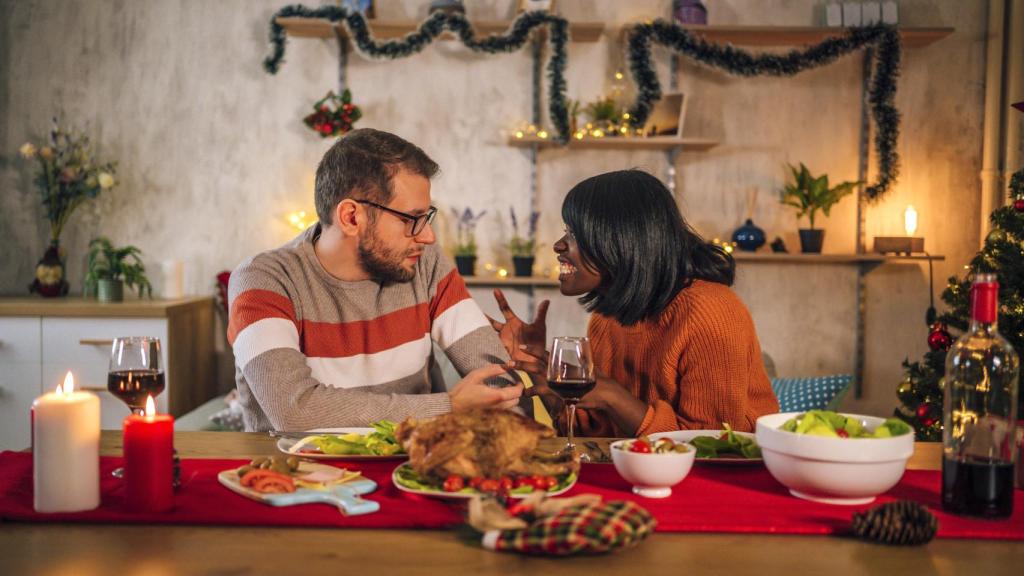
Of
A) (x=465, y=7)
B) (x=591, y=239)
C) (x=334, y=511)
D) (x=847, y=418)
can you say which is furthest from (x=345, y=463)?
(x=465, y=7)

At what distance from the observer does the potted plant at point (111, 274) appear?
3924 mm

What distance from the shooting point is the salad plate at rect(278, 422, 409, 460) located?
1.36 meters

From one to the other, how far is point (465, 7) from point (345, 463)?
11.0ft

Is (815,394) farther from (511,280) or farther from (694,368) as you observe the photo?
Answer: (694,368)

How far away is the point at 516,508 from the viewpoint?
3.30ft

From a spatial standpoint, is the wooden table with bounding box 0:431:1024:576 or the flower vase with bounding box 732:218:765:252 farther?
the flower vase with bounding box 732:218:765:252

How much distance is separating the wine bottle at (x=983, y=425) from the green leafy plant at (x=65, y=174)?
401cm

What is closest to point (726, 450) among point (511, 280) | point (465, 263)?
point (511, 280)

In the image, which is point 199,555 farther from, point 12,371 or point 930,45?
point 930,45

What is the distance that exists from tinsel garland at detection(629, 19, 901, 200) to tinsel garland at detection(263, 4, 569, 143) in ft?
1.17

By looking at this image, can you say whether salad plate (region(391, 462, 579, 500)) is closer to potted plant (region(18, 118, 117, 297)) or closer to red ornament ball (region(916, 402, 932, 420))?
red ornament ball (region(916, 402, 932, 420))

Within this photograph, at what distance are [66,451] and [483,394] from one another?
88cm

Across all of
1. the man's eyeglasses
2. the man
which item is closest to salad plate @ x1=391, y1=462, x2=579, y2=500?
the man

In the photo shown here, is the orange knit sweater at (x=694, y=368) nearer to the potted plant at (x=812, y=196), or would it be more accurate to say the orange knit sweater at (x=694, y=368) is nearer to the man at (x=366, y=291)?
the man at (x=366, y=291)
